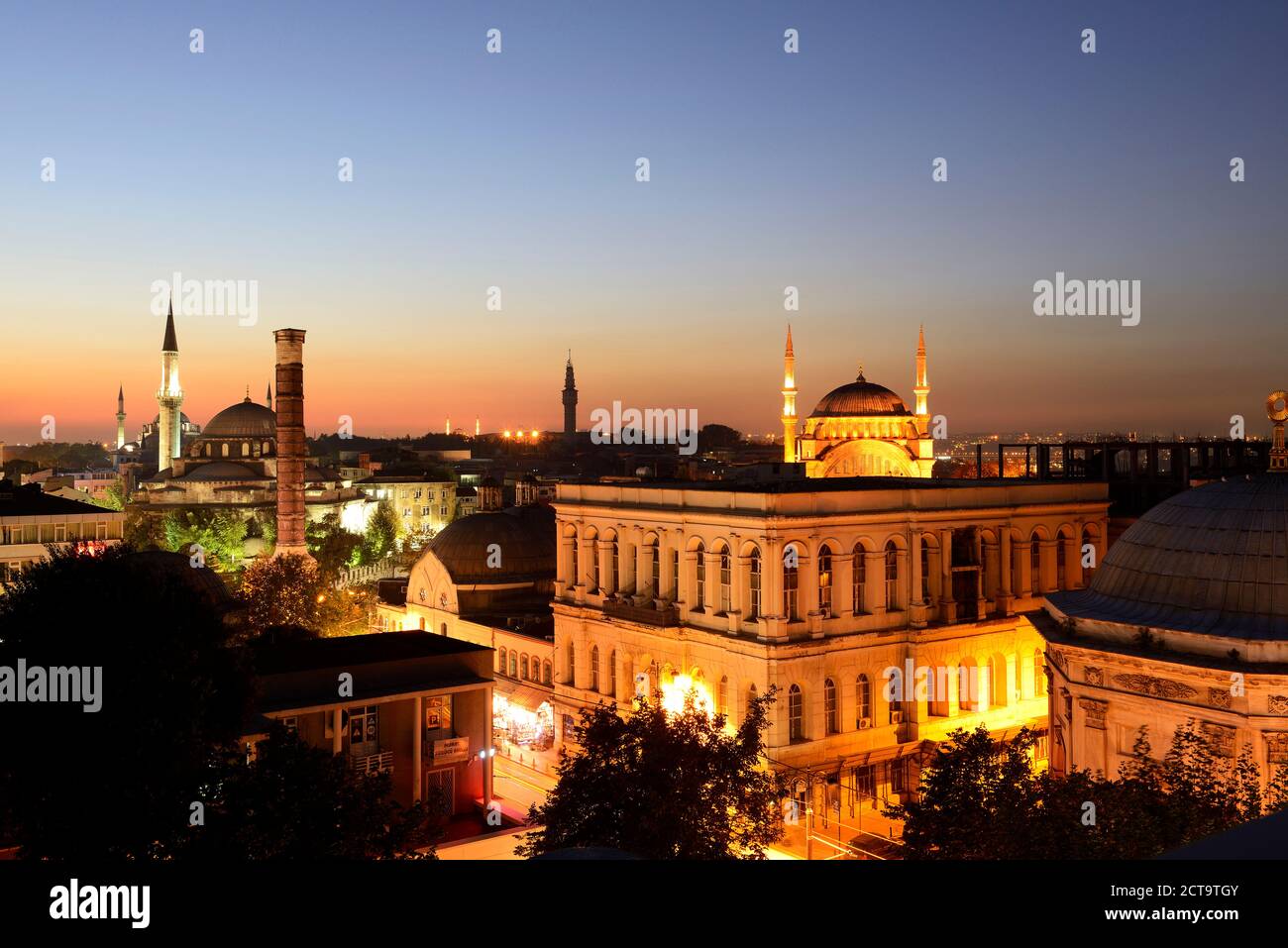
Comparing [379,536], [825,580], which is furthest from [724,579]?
[379,536]

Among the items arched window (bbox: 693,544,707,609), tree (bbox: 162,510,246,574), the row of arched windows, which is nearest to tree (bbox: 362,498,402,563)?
tree (bbox: 162,510,246,574)

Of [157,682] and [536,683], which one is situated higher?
[157,682]

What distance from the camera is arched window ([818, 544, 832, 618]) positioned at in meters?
41.0

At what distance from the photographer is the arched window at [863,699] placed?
1641 inches

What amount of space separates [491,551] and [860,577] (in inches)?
1012

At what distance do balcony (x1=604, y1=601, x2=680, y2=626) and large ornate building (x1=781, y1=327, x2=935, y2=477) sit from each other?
46.0 meters

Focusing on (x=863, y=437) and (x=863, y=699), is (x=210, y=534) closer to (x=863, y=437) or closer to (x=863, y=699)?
(x=863, y=437)

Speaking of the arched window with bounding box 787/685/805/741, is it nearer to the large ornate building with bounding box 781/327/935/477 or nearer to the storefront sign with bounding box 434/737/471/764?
the storefront sign with bounding box 434/737/471/764

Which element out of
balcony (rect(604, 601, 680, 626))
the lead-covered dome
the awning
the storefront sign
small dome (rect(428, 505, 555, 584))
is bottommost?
the awning

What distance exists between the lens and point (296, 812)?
2192 cm
